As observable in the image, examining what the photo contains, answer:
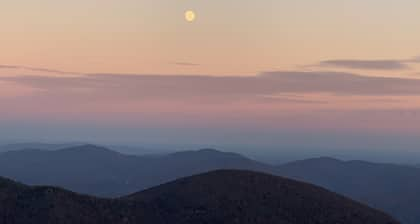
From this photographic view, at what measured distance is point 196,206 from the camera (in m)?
64.4

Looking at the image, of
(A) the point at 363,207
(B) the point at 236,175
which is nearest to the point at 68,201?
(B) the point at 236,175

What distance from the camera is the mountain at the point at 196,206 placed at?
5922cm

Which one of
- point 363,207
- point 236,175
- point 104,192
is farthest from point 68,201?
point 104,192

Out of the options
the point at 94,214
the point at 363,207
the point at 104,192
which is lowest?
the point at 104,192

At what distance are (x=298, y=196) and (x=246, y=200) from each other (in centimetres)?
724

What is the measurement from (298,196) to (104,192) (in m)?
142

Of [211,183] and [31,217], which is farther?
[211,183]

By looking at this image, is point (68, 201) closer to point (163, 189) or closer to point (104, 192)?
point (163, 189)

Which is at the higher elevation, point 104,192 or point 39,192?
point 39,192

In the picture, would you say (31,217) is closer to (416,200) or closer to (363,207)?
(363,207)

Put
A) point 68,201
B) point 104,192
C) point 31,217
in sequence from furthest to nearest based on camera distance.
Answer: point 104,192
point 68,201
point 31,217

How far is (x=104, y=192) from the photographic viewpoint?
198 metres

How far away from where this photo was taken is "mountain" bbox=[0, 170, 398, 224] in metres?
59.2

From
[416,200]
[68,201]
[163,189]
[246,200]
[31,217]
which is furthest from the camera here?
[416,200]
